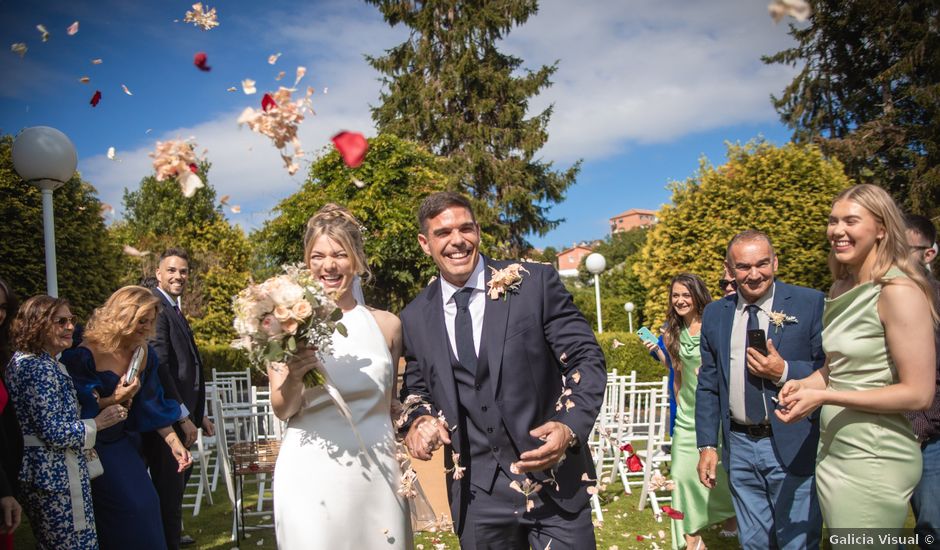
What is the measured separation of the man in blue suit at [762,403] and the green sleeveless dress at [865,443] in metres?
0.57

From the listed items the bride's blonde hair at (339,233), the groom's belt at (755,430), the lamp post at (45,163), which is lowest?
the groom's belt at (755,430)

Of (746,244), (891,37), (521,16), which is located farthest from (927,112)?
(746,244)

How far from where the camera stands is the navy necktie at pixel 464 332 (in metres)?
2.79

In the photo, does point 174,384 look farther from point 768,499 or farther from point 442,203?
point 768,499

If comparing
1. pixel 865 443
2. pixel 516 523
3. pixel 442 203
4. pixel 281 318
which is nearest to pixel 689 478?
pixel 865 443

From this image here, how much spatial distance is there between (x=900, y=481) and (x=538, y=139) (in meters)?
21.4

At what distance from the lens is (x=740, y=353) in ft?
12.4

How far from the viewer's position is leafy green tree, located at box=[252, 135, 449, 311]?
14.4 m

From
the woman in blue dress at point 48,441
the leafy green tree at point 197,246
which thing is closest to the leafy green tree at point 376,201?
the leafy green tree at point 197,246

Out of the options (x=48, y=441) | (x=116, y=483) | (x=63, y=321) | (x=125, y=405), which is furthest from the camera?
(x=125, y=405)

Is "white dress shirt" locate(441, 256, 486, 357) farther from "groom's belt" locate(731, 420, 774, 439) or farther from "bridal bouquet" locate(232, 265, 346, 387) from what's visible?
"groom's belt" locate(731, 420, 774, 439)

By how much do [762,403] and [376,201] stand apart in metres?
12.3

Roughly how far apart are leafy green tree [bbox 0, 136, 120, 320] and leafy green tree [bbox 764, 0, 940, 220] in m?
18.0

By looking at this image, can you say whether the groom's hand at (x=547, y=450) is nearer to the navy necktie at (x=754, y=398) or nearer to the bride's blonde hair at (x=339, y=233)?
the bride's blonde hair at (x=339, y=233)
